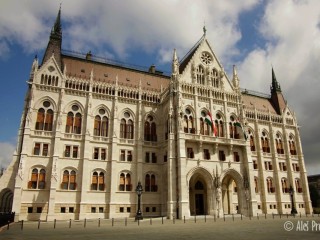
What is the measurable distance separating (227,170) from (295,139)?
2622cm

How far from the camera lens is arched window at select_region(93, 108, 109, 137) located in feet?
141

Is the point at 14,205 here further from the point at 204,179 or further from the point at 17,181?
the point at 204,179

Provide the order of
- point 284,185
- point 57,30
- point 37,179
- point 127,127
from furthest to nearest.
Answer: point 284,185 → point 57,30 → point 127,127 → point 37,179

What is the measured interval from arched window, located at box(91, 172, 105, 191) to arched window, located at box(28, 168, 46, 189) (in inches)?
267

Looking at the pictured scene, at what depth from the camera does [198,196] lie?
148 feet

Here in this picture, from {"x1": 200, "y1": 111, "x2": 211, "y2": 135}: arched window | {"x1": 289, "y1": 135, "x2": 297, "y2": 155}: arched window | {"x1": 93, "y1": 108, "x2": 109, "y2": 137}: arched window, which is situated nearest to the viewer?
{"x1": 93, "y1": 108, "x2": 109, "y2": 137}: arched window

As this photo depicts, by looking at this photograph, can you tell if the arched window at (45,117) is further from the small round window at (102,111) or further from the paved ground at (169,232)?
the paved ground at (169,232)

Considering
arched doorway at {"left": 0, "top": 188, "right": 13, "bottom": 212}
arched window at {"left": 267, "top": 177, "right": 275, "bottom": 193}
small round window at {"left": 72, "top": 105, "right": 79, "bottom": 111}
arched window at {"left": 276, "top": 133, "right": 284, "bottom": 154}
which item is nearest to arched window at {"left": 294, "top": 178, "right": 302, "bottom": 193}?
arched window at {"left": 276, "top": 133, "right": 284, "bottom": 154}

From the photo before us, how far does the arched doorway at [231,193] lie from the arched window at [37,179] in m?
28.6

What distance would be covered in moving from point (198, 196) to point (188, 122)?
493 inches

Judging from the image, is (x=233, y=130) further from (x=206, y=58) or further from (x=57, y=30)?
(x=57, y=30)

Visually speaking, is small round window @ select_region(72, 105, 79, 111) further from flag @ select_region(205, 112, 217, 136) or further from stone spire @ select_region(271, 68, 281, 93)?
stone spire @ select_region(271, 68, 281, 93)

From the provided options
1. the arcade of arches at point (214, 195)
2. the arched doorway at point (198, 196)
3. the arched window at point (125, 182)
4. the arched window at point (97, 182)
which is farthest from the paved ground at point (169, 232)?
the arched doorway at point (198, 196)

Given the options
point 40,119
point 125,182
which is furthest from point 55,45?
point 125,182
